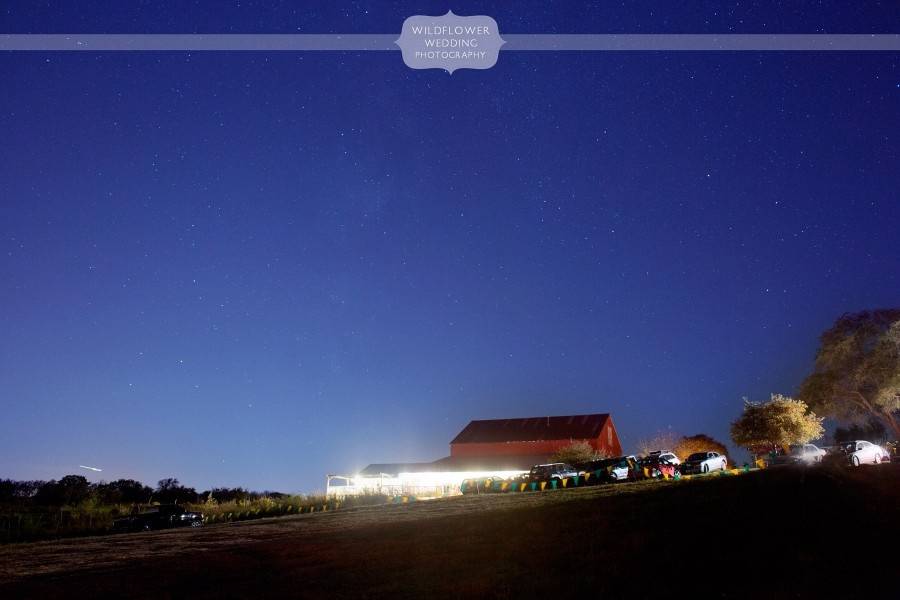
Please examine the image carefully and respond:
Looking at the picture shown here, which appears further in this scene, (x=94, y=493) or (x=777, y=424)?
(x=777, y=424)

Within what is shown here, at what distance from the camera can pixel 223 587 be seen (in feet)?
36.4

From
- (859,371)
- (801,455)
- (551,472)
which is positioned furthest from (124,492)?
(859,371)

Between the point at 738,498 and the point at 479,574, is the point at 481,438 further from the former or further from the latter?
the point at 479,574

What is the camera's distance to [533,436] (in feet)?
212

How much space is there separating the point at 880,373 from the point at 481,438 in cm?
3514

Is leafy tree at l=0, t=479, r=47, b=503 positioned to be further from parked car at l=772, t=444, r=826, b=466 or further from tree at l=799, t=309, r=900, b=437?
tree at l=799, t=309, r=900, b=437

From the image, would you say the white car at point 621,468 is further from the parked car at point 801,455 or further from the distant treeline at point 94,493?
the distant treeline at point 94,493

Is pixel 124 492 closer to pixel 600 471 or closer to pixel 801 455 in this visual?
pixel 600 471

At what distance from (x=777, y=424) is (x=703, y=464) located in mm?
16822

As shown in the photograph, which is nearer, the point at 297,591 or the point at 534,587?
the point at 534,587

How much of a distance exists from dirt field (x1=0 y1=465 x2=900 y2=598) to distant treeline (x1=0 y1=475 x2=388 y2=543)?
9.98 meters

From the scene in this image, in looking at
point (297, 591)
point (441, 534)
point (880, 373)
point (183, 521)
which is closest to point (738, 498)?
point (441, 534)

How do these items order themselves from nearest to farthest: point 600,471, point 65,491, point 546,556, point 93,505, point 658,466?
point 546,556, point 93,505, point 600,471, point 658,466, point 65,491

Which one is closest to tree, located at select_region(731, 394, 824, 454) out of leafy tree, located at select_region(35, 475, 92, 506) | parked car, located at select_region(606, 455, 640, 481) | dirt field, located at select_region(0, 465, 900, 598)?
parked car, located at select_region(606, 455, 640, 481)
